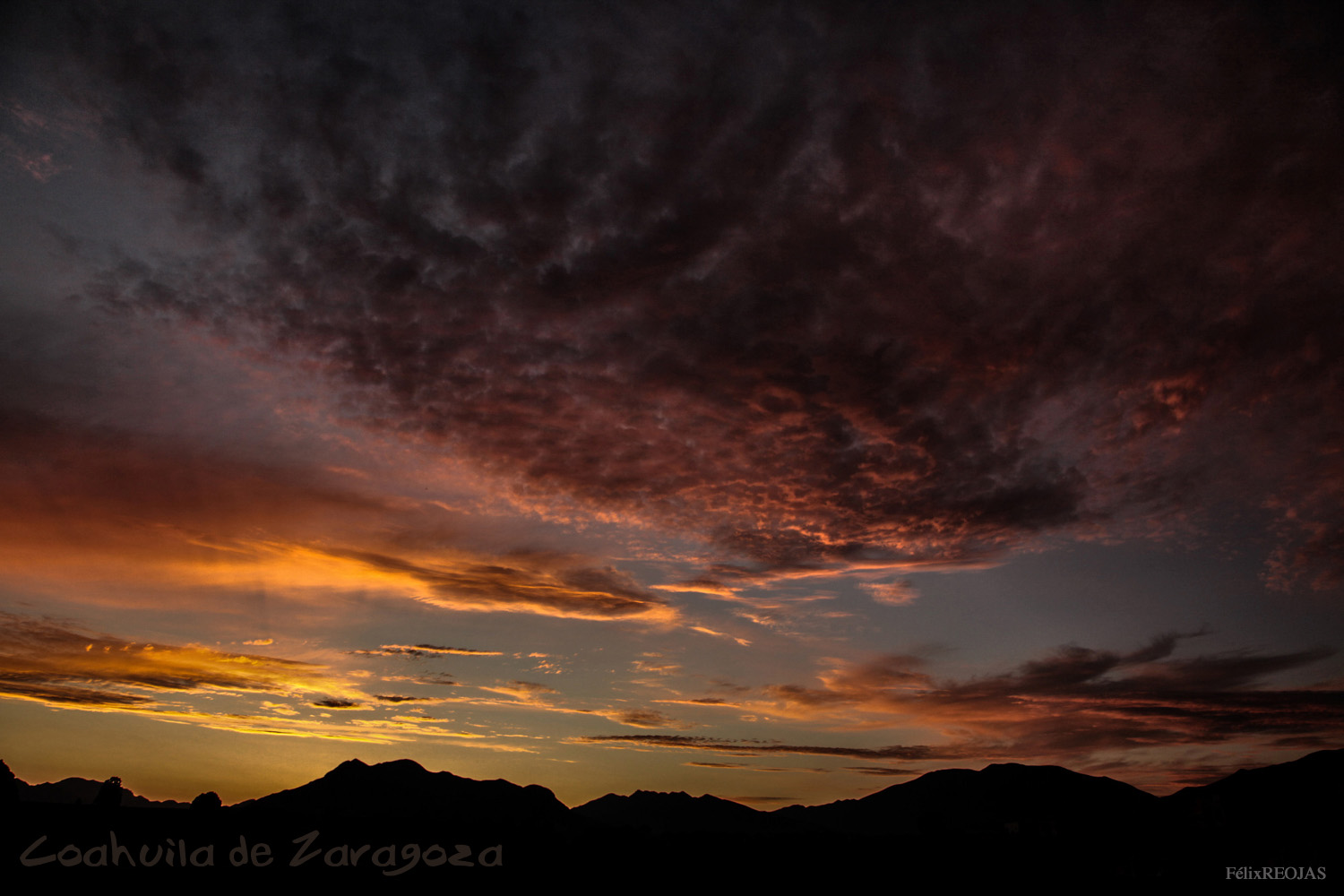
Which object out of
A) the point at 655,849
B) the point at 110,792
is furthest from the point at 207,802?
the point at 655,849

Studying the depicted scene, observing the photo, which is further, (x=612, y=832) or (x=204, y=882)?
(x=612, y=832)

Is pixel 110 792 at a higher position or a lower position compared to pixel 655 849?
higher

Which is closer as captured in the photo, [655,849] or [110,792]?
[110,792]

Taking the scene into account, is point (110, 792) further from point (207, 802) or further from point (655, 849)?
point (655, 849)

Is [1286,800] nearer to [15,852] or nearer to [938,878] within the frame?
[938,878]

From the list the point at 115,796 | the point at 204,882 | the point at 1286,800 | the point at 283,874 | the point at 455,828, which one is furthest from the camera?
the point at 1286,800

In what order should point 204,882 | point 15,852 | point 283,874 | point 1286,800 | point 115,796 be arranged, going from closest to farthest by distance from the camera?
point 15,852, point 204,882, point 283,874, point 115,796, point 1286,800

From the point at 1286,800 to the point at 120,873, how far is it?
9329 cm

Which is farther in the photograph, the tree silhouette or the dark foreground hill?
the tree silhouette

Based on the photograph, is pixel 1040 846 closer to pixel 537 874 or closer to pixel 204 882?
pixel 537 874

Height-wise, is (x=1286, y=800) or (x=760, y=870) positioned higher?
(x=1286, y=800)

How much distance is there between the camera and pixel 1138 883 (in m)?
53.9

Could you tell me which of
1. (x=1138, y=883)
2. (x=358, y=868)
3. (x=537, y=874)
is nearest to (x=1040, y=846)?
(x=1138, y=883)

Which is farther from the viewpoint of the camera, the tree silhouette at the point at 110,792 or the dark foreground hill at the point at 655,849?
the tree silhouette at the point at 110,792
